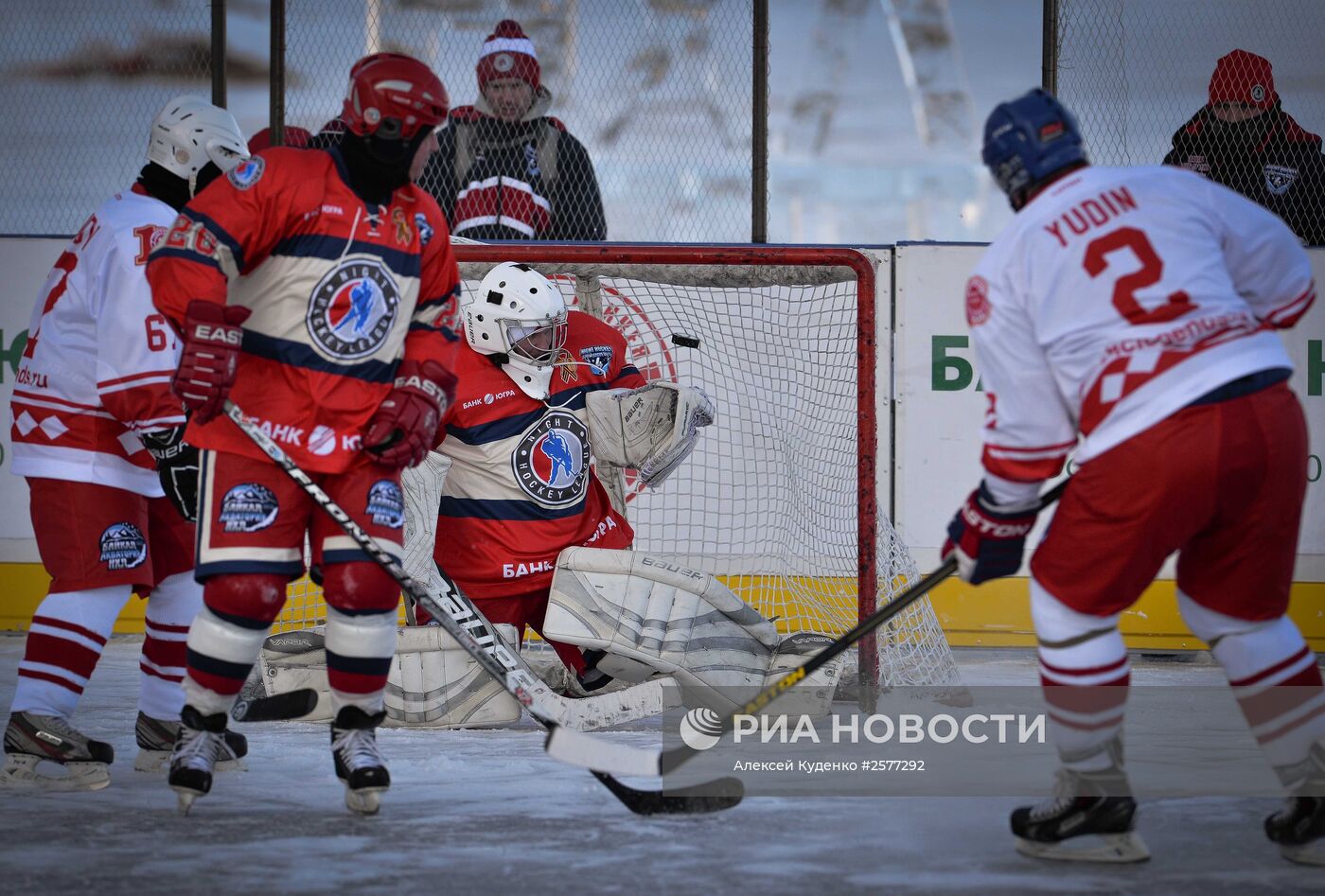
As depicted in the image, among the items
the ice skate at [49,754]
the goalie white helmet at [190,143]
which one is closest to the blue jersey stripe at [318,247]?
the goalie white helmet at [190,143]

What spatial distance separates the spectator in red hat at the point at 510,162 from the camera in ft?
17.1

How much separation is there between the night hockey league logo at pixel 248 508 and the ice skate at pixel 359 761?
1.24 feet

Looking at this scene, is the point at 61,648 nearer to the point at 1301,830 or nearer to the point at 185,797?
the point at 185,797

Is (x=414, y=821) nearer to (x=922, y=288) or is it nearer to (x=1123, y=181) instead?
(x=1123, y=181)

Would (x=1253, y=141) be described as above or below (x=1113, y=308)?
above

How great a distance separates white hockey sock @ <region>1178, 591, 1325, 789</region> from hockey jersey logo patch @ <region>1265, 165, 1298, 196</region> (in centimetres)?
319

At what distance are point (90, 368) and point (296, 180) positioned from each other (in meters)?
0.68

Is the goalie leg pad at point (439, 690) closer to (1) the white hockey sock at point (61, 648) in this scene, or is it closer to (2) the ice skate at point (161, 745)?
(2) the ice skate at point (161, 745)

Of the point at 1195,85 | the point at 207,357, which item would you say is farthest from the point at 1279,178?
the point at 207,357

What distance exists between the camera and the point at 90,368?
125 inches

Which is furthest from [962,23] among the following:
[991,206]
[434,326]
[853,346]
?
[434,326]

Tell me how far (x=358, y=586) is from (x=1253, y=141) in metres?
3.70

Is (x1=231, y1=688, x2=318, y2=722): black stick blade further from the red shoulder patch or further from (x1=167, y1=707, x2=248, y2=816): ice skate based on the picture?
the red shoulder patch

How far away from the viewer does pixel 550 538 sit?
4.05 metres
